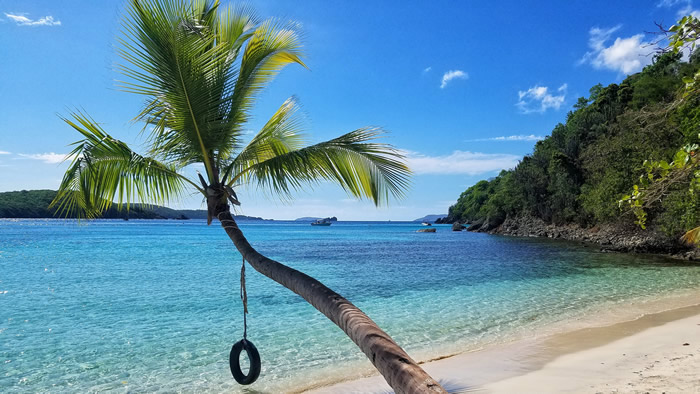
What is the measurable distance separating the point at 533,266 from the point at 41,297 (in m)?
20.6

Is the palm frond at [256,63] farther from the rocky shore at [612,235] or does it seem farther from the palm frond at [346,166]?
the rocky shore at [612,235]

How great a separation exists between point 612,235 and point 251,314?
32.3 m

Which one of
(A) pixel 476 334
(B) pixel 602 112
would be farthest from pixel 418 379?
(B) pixel 602 112

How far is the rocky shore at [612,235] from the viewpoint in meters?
25.4

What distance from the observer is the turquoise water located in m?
6.93

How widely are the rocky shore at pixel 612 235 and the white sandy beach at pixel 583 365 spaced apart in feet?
61.9

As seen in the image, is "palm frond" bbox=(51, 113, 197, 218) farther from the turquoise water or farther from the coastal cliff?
the coastal cliff

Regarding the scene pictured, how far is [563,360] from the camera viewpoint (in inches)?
263

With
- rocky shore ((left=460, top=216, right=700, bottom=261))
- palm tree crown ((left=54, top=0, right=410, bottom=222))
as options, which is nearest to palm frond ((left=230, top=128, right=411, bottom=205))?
palm tree crown ((left=54, top=0, right=410, bottom=222))

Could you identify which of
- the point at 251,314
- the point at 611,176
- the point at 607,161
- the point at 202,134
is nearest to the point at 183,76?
the point at 202,134

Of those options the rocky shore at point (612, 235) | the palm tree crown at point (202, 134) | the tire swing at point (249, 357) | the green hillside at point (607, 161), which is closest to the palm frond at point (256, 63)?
the palm tree crown at point (202, 134)

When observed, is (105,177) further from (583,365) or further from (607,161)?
(607,161)

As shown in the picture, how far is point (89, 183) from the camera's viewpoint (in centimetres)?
450

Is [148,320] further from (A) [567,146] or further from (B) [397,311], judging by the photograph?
(A) [567,146]
